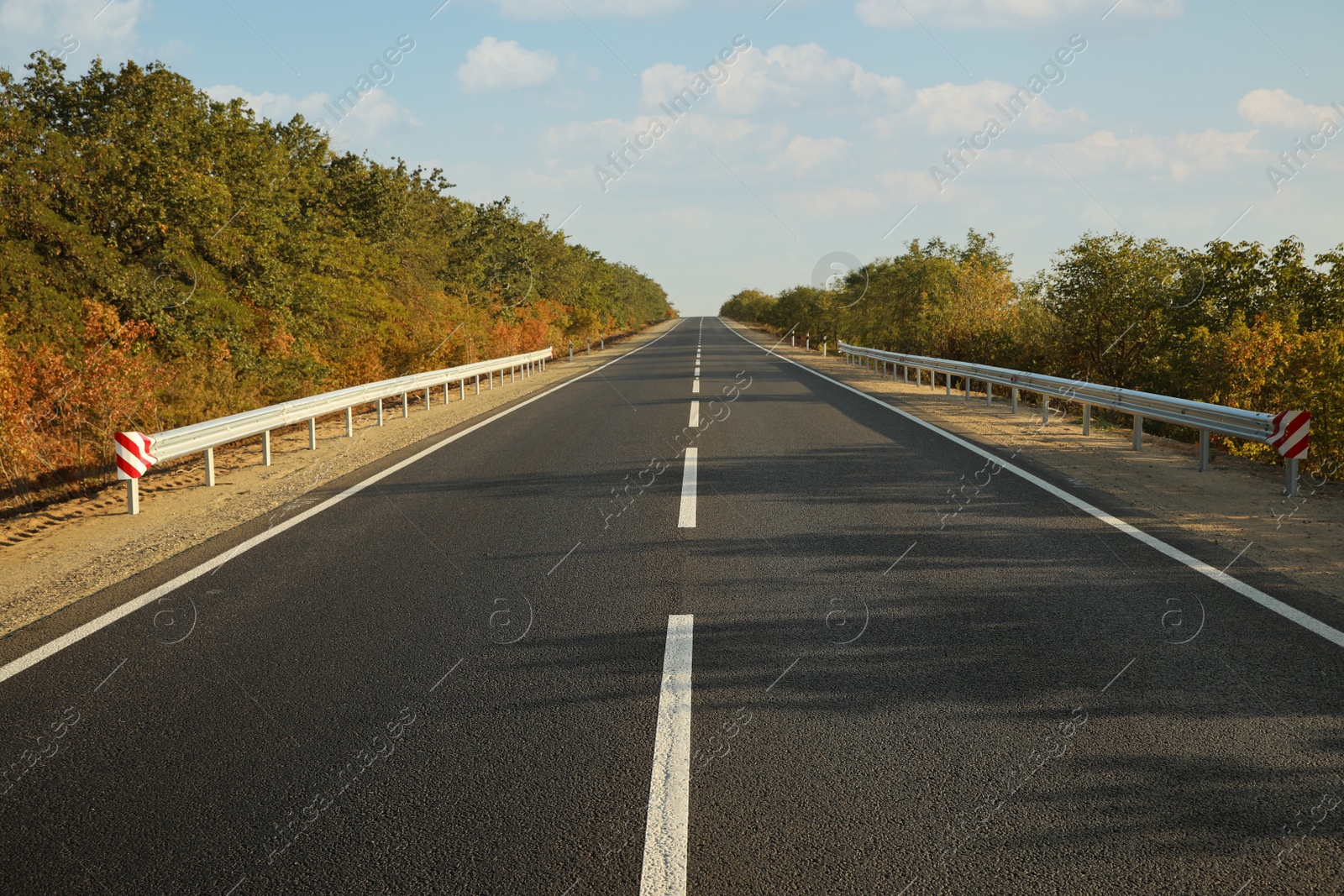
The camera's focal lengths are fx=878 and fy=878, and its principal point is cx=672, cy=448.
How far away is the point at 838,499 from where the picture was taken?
27.7 ft

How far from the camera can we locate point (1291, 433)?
27.1ft

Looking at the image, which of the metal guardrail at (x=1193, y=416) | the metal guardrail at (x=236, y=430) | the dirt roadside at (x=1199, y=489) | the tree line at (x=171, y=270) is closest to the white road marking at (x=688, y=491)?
the dirt roadside at (x=1199, y=489)

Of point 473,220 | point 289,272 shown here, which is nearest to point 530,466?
point 289,272

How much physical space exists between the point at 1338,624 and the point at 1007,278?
2834 centimetres

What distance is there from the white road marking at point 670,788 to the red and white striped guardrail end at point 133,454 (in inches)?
254

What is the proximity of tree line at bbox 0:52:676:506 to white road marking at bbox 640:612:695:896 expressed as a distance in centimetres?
1129

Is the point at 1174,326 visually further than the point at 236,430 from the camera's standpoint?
Yes

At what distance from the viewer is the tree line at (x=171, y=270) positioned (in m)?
14.3

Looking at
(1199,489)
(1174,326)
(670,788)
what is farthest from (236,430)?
(1174,326)

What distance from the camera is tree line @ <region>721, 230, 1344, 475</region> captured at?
492 inches

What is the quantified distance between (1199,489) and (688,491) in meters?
5.20

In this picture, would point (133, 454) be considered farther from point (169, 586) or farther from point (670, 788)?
point (670, 788)

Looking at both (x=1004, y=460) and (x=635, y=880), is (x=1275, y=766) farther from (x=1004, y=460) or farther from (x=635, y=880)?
(x=1004, y=460)

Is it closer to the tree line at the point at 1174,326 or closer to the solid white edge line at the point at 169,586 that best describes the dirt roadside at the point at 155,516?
the solid white edge line at the point at 169,586
